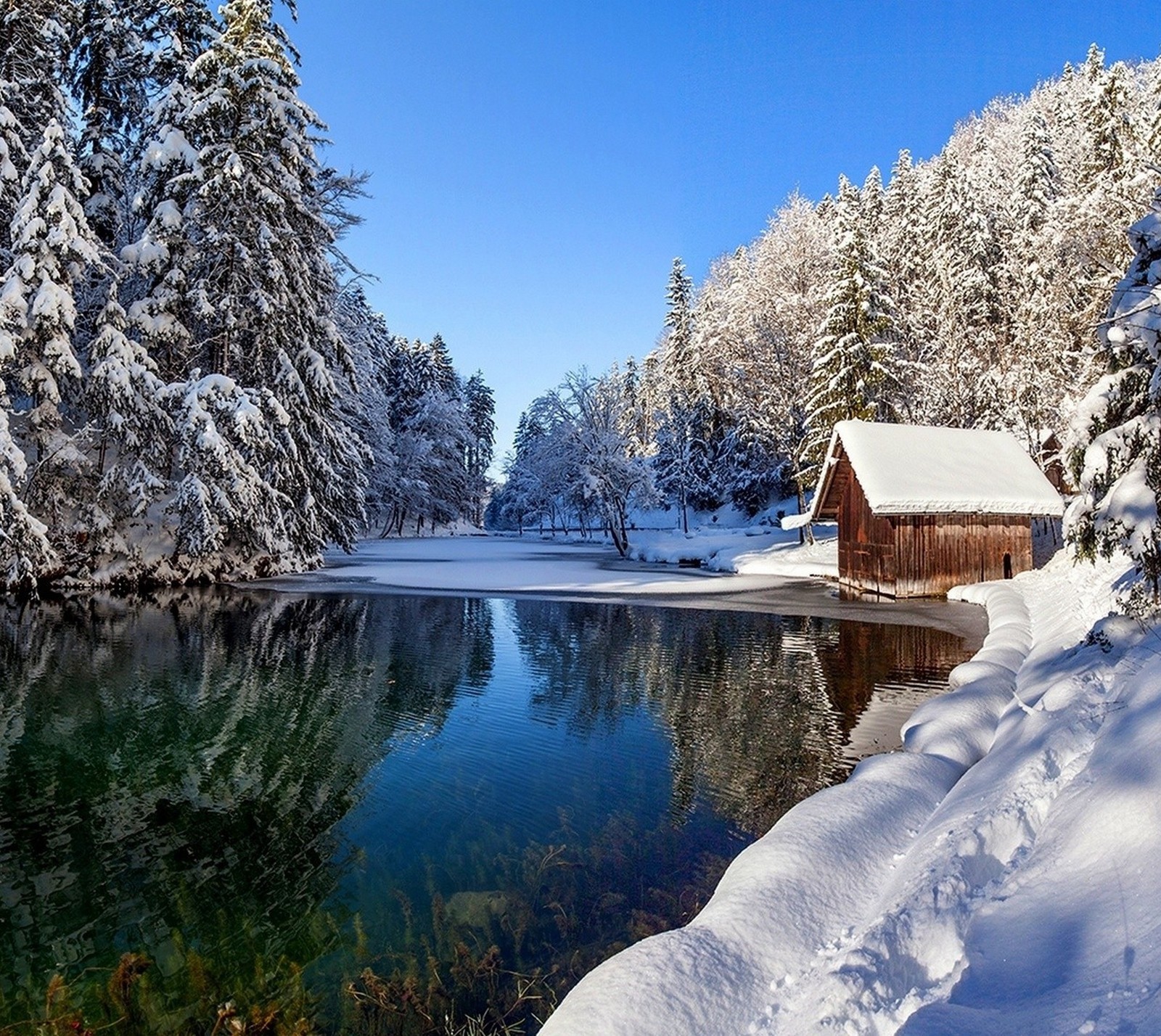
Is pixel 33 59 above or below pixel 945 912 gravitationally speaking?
above

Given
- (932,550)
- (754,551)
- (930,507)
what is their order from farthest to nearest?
(754,551), (932,550), (930,507)

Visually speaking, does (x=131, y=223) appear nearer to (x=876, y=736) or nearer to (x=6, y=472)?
(x=6, y=472)

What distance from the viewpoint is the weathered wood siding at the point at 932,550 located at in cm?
2270

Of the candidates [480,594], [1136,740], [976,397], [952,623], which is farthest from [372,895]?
[976,397]

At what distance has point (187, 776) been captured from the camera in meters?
7.71

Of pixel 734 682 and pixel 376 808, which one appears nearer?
pixel 376 808

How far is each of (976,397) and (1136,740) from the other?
38.6 metres

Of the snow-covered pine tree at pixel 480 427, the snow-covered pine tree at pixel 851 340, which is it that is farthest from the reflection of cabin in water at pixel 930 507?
the snow-covered pine tree at pixel 480 427

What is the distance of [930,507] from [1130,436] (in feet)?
48.4

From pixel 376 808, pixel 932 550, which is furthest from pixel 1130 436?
pixel 932 550

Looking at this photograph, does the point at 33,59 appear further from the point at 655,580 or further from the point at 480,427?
the point at 480,427

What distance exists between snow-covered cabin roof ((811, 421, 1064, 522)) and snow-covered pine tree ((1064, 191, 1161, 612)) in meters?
12.9

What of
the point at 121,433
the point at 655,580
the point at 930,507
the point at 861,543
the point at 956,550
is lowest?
the point at 655,580

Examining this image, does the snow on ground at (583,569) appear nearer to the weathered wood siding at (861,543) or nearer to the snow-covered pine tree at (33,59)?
the weathered wood siding at (861,543)
